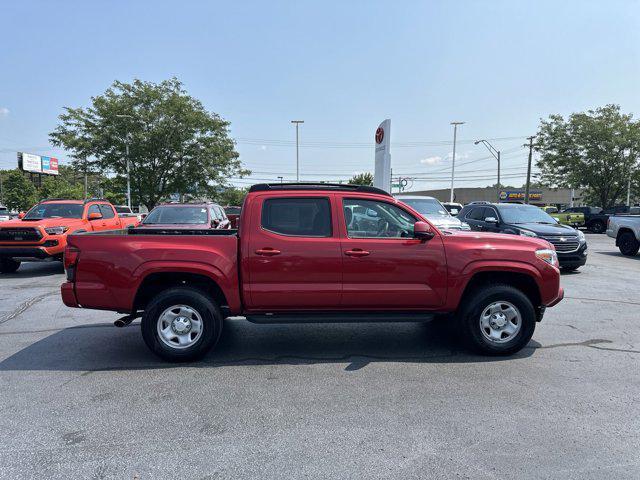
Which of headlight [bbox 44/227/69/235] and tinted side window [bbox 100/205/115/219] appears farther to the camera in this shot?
tinted side window [bbox 100/205/115/219]

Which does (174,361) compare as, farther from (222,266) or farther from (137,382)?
(222,266)

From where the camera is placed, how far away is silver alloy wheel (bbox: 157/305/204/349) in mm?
4598

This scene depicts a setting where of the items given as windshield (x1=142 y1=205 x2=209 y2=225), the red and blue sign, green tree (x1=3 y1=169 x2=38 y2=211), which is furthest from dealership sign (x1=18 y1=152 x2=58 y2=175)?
windshield (x1=142 y1=205 x2=209 y2=225)

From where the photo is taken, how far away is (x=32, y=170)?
5316 cm

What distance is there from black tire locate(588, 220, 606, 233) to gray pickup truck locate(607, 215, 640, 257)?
1465cm

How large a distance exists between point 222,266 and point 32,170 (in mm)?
60307

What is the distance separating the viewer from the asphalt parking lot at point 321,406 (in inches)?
113

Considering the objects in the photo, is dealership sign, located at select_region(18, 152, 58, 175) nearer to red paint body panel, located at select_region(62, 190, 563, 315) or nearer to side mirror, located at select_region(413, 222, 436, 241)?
red paint body panel, located at select_region(62, 190, 563, 315)

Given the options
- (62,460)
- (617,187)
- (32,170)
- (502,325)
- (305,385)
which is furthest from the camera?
(32,170)

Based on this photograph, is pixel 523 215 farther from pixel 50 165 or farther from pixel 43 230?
pixel 50 165

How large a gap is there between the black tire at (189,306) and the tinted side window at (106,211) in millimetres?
9321

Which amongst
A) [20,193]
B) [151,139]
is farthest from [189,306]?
[20,193]

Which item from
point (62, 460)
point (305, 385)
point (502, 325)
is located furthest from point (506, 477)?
point (62, 460)

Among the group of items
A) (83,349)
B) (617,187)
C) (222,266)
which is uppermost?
(617,187)
